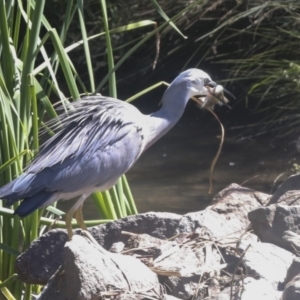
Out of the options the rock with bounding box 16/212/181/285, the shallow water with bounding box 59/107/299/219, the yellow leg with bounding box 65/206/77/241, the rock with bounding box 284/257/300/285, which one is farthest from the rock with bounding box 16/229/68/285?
the shallow water with bounding box 59/107/299/219

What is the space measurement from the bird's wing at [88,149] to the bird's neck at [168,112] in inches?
3.7

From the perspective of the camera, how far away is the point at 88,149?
328 cm

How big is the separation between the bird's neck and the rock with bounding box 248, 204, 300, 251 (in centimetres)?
82

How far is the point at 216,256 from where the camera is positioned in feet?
A: 9.30

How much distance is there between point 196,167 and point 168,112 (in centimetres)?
423

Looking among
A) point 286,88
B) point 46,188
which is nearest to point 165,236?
point 46,188

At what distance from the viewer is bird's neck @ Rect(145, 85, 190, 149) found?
139 inches

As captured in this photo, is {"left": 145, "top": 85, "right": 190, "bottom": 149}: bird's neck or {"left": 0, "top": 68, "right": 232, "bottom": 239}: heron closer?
{"left": 0, "top": 68, "right": 232, "bottom": 239}: heron

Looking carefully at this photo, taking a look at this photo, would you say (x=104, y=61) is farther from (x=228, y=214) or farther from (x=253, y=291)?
(x=253, y=291)

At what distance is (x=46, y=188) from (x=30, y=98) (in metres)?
0.41

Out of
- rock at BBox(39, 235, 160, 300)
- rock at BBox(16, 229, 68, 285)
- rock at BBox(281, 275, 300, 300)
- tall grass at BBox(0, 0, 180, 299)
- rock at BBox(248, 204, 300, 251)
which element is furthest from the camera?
tall grass at BBox(0, 0, 180, 299)

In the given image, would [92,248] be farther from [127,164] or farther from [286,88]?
[286,88]

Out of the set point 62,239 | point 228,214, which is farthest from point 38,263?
point 228,214

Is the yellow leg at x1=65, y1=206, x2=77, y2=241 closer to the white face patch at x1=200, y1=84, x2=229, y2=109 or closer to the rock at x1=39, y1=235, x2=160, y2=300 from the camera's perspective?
the rock at x1=39, y1=235, x2=160, y2=300
